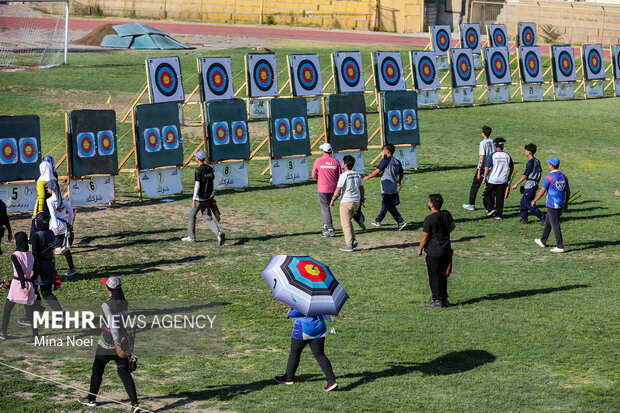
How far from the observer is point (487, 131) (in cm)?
2167

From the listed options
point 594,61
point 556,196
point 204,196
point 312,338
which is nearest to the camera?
point 312,338

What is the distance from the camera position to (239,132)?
80.3ft

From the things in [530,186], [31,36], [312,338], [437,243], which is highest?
[31,36]

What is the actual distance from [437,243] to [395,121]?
41.5 ft

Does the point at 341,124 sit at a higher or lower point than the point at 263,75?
lower

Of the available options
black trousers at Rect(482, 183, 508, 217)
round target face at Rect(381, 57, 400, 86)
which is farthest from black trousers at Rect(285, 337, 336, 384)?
round target face at Rect(381, 57, 400, 86)

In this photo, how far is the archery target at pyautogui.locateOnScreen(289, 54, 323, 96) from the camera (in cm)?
3108

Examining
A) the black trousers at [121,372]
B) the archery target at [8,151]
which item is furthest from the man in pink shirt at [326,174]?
the black trousers at [121,372]

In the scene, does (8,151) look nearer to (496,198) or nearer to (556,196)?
(496,198)

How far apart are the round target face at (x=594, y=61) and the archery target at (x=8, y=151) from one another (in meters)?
30.2

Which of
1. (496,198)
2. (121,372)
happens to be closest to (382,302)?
(121,372)

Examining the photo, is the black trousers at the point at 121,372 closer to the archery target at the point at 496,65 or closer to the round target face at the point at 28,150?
the round target face at the point at 28,150

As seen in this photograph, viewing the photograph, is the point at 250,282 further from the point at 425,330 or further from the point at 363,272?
the point at 425,330

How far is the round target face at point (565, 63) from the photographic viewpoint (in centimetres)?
4091
